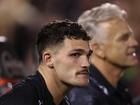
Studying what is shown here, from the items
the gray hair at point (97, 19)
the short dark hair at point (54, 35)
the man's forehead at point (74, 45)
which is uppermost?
the gray hair at point (97, 19)

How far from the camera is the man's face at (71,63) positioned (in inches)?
162

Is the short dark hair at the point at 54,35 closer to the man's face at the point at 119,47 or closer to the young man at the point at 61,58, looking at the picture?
the young man at the point at 61,58

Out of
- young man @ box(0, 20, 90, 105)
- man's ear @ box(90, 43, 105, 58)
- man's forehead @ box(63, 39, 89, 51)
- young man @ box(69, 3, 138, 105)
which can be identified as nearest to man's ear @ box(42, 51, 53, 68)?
young man @ box(0, 20, 90, 105)

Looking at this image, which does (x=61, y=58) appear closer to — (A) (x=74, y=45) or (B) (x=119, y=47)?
(A) (x=74, y=45)

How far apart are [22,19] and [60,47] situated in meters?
2.66

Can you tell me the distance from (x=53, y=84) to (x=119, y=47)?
140 cm

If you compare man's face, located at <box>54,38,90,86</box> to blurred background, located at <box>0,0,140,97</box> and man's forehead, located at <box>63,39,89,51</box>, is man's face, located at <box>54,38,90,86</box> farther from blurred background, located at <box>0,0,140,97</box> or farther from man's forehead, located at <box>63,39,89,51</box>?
blurred background, located at <box>0,0,140,97</box>

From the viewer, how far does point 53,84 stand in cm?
407

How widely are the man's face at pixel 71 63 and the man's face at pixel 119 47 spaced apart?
4.04ft

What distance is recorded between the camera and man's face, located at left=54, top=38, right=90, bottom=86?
4.11 m

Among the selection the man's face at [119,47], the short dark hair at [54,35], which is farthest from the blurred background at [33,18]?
the short dark hair at [54,35]

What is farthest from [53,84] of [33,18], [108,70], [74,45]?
[33,18]

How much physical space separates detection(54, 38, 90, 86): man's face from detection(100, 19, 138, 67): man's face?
1.23 meters

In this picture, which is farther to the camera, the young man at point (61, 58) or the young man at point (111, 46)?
the young man at point (111, 46)
